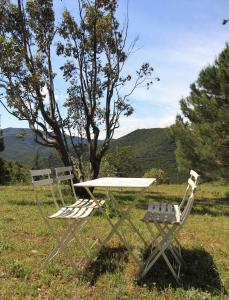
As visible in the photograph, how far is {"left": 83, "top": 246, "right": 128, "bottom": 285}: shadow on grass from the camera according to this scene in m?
4.27

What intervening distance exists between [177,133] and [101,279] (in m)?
10.6

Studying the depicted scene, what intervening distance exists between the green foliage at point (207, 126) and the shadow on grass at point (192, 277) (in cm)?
847

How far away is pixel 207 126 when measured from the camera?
13125 mm

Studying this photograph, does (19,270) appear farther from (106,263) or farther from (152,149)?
(152,149)

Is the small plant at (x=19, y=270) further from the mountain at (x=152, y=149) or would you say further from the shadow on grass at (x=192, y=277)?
the mountain at (x=152, y=149)

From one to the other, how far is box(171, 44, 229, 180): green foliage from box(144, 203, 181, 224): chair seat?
324 inches

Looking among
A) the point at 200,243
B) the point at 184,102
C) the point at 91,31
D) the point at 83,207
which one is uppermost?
the point at 91,31

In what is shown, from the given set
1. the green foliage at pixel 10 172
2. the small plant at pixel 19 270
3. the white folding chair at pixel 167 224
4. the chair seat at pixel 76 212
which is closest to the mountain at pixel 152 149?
the green foliage at pixel 10 172

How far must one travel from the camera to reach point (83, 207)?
474 cm

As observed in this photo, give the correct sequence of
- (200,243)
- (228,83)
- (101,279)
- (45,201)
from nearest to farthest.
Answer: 1. (101,279)
2. (200,243)
3. (45,201)
4. (228,83)

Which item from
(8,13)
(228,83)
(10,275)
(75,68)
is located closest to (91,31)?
(75,68)

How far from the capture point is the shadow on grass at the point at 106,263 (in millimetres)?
4270

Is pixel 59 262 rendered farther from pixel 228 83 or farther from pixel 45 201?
pixel 228 83

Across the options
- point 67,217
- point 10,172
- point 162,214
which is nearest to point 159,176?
point 10,172
